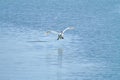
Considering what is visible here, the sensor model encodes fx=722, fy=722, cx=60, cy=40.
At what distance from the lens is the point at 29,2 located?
88188 millimetres

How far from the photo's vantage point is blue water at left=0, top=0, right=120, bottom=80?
181ft

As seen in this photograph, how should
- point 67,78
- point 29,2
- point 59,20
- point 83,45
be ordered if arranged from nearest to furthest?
point 67,78 < point 83,45 < point 59,20 < point 29,2

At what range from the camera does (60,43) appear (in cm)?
6225

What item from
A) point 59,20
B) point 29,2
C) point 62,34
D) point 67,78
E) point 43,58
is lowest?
point 67,78

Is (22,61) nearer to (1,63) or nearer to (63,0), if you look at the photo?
(1,63)

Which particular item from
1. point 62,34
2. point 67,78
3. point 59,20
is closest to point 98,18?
point 59,20

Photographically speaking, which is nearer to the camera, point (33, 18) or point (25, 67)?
point (25, 67)

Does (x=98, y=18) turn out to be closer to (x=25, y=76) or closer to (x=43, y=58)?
(x=43, y=58)

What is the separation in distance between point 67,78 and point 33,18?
2356cm

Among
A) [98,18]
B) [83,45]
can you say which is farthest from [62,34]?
[98,18]

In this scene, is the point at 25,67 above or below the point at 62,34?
below

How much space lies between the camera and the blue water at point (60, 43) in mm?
55031

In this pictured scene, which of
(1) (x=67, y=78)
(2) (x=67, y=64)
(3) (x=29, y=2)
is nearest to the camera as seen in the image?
(1) (x=67, y=78)

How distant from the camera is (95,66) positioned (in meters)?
56.1
